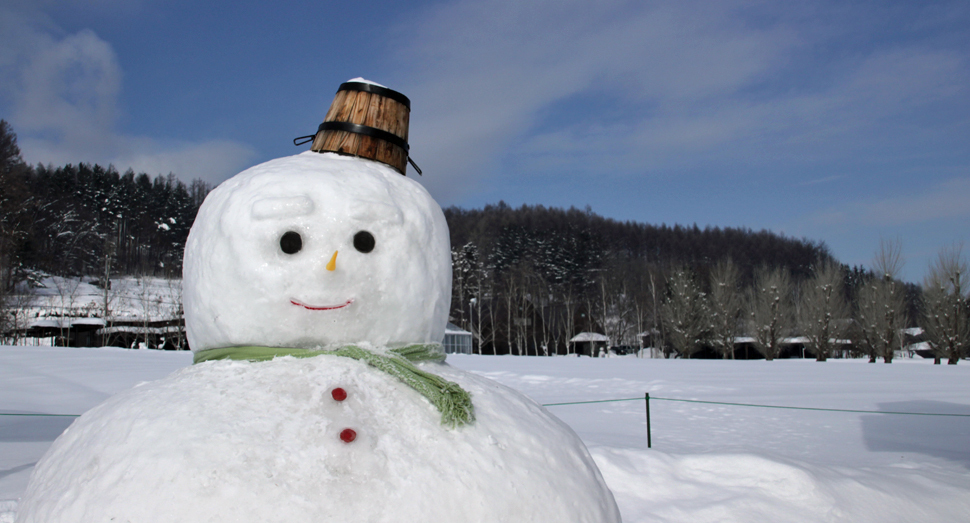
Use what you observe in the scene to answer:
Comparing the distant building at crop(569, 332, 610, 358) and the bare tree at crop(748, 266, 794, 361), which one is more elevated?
the bare tree at crop(748, 266, 794, 361)

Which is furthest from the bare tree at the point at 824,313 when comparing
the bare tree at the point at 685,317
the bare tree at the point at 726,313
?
the bare tree at the point at 685,317

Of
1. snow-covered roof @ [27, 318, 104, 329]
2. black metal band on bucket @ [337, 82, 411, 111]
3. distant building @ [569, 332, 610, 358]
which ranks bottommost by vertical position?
distant building @ [569, 332, 610, 358]

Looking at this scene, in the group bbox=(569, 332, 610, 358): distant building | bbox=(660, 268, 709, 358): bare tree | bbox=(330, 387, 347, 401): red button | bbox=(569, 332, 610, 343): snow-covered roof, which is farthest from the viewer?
bbox=(569, 332, 610, 358): distant building

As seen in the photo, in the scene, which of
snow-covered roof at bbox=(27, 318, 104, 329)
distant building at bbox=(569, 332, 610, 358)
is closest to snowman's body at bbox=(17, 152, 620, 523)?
snow-covered roof at bbox=(27, 318, 104, 329)

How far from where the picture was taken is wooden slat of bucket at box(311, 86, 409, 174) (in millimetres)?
2486

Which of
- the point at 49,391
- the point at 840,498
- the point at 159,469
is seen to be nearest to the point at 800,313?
the point at 840,498

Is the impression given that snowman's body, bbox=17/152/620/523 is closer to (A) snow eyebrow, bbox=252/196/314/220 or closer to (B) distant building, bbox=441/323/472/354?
(A) snow eyebrow, bbox=252/196/314/220

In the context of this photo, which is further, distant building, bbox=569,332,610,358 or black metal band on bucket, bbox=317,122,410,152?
distant building, bbox=569,332,610,358

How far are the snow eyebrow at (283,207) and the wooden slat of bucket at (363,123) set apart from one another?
56 centimetres

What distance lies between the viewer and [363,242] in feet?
6.73

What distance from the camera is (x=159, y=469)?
151cm

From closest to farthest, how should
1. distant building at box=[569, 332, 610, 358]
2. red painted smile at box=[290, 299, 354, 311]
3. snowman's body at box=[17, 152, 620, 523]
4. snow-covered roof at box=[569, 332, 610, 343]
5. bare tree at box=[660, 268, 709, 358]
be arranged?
snowman's body at box=[17, 152, 620, 523] < red painted smile at box=[290, 299, 354, 311] < bare tree at box=[660, 268, 709, 358] < snow-covered roof at box=[569, 332, 610, 343] < distant building at box=[569, 332, 610, 358]

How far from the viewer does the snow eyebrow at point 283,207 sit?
1977mm

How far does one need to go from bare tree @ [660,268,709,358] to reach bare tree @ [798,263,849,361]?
Answer: 6267 millimetres
